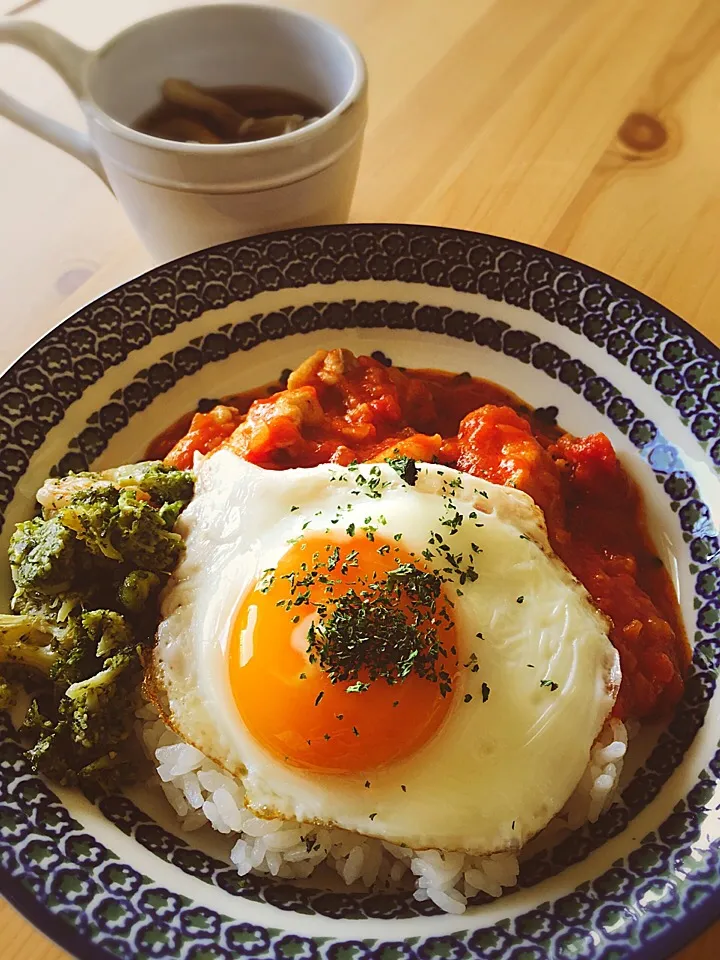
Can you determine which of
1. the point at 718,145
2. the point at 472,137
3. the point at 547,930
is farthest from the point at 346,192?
the point at 547,930

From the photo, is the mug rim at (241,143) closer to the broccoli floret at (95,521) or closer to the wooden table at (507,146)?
the wooden table at (507,146)

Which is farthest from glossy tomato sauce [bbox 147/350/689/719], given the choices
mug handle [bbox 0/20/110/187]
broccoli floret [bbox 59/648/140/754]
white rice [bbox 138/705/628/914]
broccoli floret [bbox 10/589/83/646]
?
mug handle [bbox 0/20/110/187]

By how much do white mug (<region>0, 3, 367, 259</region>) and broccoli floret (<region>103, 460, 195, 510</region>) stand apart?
40.7 inches

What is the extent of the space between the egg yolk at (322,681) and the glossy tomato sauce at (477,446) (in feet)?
1.87

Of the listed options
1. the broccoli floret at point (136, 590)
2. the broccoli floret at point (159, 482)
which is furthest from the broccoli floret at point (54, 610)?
the broccoli floret at point (159, 482)

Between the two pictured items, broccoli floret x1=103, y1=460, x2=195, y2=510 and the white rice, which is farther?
broccoli floret x1=103, y1=460, x2=195, y2=510

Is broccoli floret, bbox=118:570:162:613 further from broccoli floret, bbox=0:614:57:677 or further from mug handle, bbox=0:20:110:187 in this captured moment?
mug handle, bbox=0:20:110:187

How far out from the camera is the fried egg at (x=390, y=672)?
2016mm

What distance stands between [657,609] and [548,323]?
1.10 meters

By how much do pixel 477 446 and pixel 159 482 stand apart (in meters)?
1.01

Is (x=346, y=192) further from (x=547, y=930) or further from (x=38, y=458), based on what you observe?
(x=547, y=930)

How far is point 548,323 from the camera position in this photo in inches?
120

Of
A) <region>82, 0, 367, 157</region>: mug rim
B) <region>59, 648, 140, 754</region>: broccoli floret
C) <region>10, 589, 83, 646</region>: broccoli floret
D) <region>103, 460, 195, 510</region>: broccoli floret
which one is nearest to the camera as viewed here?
<region>59, 648, 140, 754</region>: broccoli floret

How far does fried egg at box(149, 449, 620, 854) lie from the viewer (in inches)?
79.4
